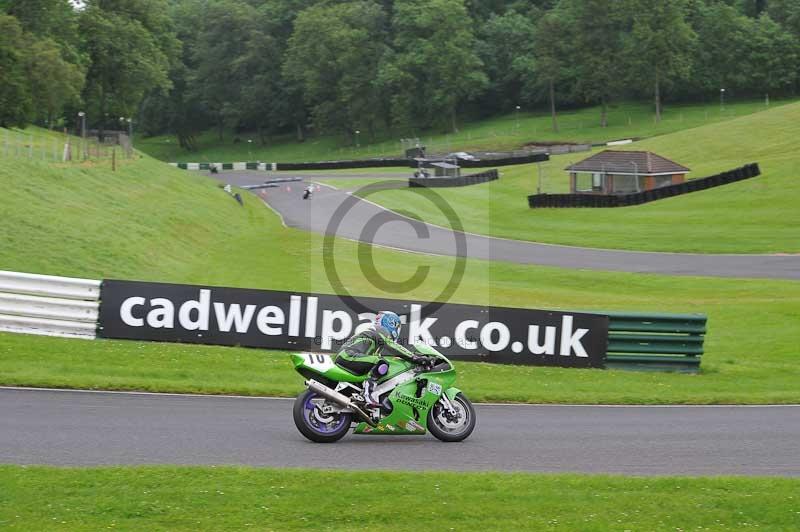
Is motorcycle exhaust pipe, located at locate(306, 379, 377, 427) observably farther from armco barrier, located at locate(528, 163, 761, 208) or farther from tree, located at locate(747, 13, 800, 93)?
tree, located at locate(747, 13, 800, 93)

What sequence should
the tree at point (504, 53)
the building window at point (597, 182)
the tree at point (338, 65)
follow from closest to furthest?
the building window at point (597, 182) → the tree at point (504, 53) → the tree at point (338, 65)

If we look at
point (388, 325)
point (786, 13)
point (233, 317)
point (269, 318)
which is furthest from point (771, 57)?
point (388, 325)

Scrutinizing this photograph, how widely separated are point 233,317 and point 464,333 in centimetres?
469

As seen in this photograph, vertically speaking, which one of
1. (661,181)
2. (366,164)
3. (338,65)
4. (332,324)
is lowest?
(332,324)

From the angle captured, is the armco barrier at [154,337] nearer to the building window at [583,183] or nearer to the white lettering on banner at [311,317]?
the white lettering on banner at [311,317]

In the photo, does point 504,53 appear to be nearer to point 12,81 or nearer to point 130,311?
point 12,81

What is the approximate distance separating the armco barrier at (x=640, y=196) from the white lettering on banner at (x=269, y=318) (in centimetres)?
4361

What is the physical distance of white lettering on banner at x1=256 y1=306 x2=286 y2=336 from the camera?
68.4ft

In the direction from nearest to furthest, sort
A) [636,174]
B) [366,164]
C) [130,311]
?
[130,311] → [636,174] → [366,164]

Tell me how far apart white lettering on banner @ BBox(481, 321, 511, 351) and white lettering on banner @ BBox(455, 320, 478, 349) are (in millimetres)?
218

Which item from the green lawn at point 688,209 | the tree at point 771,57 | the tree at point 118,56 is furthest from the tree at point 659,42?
the tree at point 118,56

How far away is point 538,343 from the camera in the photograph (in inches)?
836

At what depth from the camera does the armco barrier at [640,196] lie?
61.8 metres

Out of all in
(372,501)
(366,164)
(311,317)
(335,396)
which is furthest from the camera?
(366,164)
